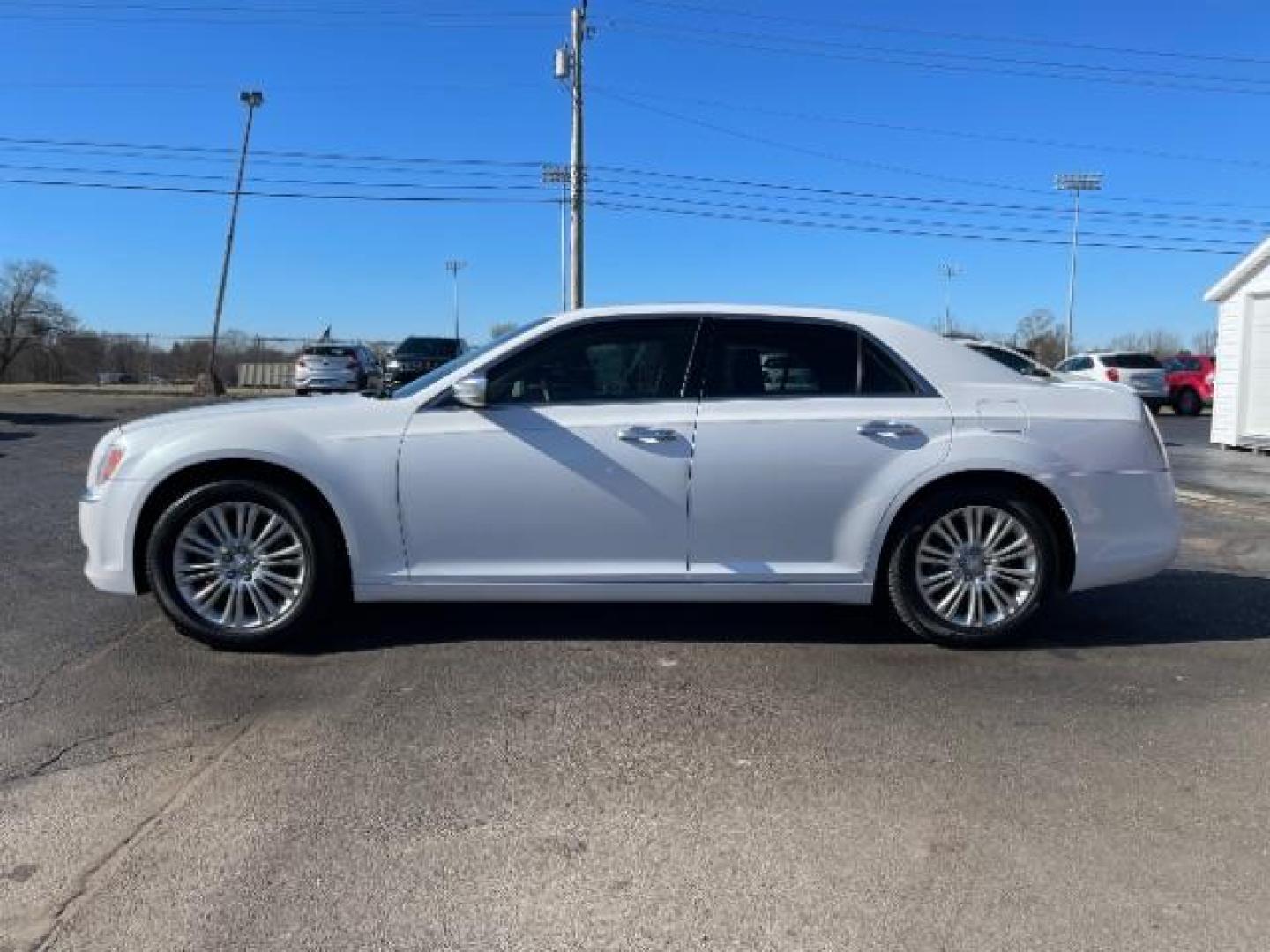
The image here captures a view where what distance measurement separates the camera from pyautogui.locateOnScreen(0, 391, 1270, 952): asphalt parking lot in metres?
2.83

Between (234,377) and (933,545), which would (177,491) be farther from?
(234,377)

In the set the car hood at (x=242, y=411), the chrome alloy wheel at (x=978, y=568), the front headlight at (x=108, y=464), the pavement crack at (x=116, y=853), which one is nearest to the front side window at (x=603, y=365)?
the car hood at (x=242, y=411)

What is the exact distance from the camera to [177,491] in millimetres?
5043

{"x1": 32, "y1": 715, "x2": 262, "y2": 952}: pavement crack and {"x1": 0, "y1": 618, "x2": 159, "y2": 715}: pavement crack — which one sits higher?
{"x1": 0, "y1": 618, "x2": 159, "y2": 715}: pavement crack

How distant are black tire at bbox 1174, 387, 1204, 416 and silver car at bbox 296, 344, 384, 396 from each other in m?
21.8

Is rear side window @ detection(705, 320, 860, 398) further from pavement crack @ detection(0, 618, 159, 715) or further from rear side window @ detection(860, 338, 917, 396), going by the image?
pavement crack @ detection(0, 618, 159, 715)

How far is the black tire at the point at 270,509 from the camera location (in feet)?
16.3

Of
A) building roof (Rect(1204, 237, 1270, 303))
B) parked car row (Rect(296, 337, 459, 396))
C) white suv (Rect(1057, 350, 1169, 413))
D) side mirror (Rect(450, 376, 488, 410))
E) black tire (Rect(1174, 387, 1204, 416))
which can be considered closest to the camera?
side mirror (Rect(450, 376, 488, 410))

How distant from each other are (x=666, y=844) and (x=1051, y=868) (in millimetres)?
1097

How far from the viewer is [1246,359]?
63.0 ft

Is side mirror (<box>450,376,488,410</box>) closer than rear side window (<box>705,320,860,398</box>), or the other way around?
side mirror (<box>450,376,488,410</box>)

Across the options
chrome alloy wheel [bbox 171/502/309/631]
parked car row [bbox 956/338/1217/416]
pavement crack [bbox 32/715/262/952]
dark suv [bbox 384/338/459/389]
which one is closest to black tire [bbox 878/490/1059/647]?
chrome alloy wheel [bbox 171/502/309/631]

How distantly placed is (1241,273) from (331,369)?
20.7 metres

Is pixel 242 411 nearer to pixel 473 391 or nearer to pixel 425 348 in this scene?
pixel 473 391
